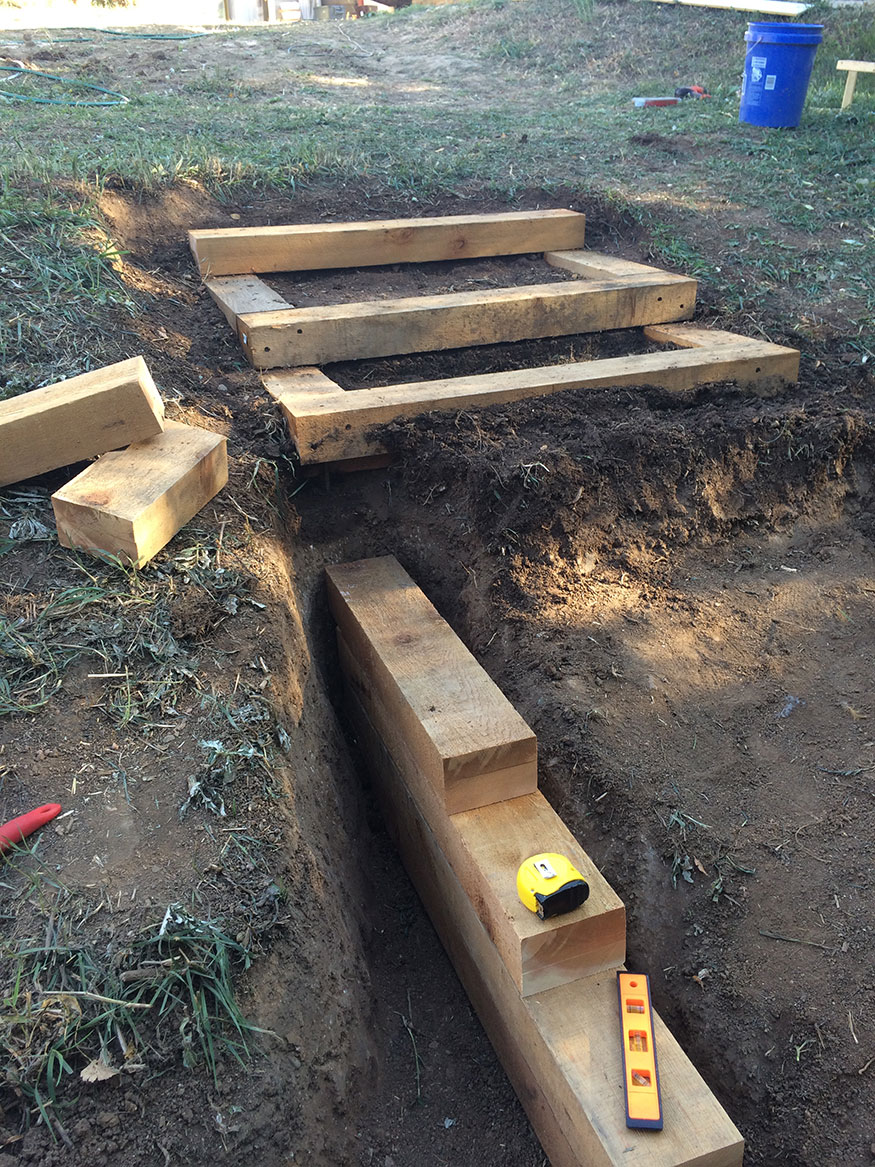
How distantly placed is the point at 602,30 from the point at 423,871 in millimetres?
10782

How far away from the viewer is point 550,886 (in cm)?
208

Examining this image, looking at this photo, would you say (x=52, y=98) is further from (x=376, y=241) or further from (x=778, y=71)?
(x=778, y=71)

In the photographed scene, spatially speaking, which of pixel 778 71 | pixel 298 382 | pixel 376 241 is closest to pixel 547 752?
pixel 298 382

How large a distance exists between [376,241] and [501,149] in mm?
2177

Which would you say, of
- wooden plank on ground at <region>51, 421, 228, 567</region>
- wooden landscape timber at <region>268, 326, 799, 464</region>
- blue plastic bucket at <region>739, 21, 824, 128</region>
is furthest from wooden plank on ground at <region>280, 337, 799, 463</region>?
blue plastic bucket at <region>739, 21, 824, 128</region>

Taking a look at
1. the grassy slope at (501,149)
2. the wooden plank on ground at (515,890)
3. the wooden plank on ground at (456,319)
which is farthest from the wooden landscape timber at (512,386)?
the wooden plank on ground at (515,890)

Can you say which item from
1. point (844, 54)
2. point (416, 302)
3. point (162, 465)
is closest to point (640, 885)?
point (162, 465)

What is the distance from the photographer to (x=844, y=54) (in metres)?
9.20

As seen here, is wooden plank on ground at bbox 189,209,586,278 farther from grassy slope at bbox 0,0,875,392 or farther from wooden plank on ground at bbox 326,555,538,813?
wooden plank on ground at bbox 326,555,538,813

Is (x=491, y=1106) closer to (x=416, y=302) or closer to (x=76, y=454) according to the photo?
(x=76, y=454)

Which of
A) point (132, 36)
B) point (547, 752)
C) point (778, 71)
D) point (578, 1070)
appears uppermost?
point (132, 36)

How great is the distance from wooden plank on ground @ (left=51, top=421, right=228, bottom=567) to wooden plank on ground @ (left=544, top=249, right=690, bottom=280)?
263cm

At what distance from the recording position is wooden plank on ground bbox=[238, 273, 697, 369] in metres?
3.94

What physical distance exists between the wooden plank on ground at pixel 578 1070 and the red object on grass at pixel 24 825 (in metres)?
1.09
